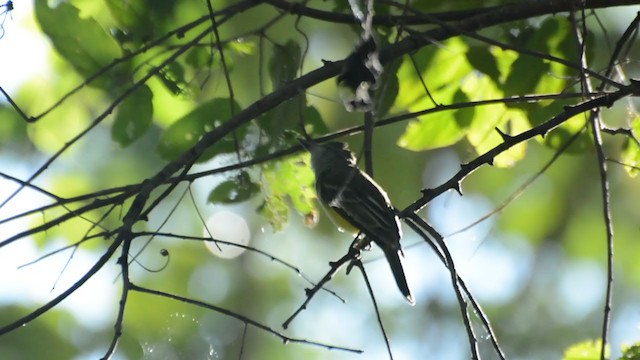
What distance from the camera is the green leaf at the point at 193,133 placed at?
316 cm

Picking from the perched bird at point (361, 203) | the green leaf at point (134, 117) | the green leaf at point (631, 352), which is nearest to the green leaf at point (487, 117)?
the perched bird at point (361, 203)

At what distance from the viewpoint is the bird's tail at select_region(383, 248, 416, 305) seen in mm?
3359

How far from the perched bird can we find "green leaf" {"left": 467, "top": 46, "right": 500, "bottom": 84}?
539 millimetres

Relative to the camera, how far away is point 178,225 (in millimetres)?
7422

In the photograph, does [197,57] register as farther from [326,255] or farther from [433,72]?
[326,255]

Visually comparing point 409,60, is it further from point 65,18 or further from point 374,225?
point 65,18

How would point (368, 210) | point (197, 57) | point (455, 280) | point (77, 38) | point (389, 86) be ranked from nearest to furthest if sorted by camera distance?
point (455, 280)
point (77, 38)
point (389, 86)
point (197, 57)
point (368, 210)

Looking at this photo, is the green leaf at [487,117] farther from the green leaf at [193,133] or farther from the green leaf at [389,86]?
the green leaf at [193,133]

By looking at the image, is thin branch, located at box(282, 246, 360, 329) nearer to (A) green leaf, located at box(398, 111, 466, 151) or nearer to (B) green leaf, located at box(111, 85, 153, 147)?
(A) green leaf, located at box(398, 111, 466, 151)

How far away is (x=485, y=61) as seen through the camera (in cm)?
321

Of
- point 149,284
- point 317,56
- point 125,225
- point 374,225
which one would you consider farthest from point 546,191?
point 125,225

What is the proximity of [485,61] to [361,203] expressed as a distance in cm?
77

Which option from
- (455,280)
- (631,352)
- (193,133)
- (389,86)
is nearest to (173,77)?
(193,133)

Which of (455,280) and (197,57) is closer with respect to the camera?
(455,280)
